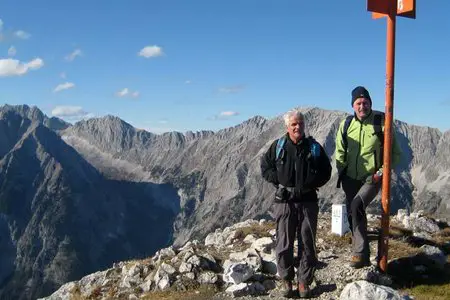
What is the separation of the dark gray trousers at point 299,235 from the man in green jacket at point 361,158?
5.29ft

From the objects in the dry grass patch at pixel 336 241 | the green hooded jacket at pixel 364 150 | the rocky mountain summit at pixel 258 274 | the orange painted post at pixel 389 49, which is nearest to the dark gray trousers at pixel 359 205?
the green hooded jacket at pixel 364 150

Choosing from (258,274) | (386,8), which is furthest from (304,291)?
Answer: (386,8)

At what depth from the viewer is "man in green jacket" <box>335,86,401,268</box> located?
41.7 feet

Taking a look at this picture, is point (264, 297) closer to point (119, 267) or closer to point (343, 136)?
point (343, 136)

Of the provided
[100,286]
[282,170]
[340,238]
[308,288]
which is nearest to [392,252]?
[340,238]

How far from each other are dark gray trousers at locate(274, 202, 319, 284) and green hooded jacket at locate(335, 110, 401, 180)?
184 cm

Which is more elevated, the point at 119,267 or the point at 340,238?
the point at 340,238

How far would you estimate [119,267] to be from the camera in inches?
827

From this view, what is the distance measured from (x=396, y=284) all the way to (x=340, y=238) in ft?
18.0

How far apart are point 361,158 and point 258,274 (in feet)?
15.6

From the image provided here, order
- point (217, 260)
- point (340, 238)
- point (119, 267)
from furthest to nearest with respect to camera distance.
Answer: point (119, 267) < point (340, 238) < point (217, 260)

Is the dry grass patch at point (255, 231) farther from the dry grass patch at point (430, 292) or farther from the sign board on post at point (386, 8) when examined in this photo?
A: the sign board on post at point (386, 8)

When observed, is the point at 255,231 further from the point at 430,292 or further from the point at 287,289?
the point at 430,292

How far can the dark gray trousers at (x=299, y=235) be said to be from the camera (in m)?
12.1
